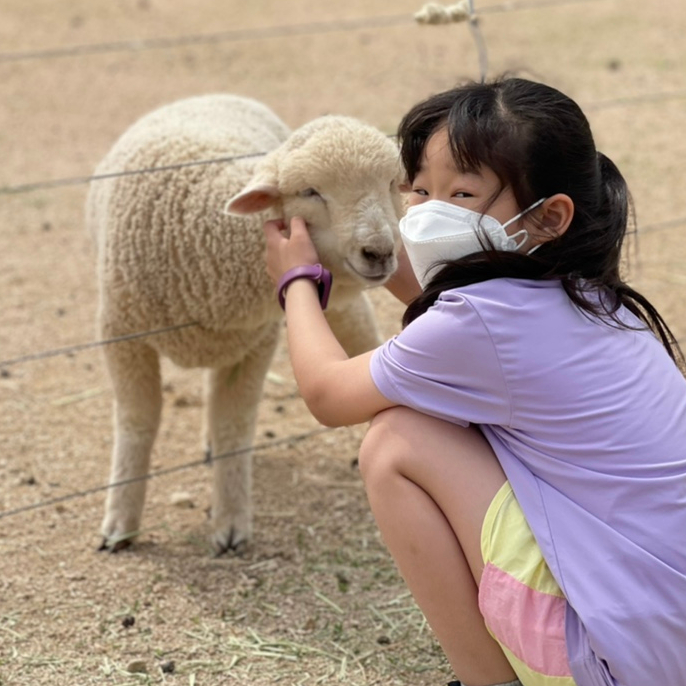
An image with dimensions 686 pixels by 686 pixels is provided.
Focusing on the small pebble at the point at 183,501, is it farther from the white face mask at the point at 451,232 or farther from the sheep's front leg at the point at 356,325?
the white face mask at the point at 451,232

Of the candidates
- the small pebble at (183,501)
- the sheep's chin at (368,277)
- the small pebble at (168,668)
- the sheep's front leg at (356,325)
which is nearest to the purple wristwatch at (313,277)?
the sheep's chin at (368,277)

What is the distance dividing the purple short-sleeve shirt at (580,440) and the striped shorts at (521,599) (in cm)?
3

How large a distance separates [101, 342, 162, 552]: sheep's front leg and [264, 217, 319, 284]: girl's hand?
2.96 feet

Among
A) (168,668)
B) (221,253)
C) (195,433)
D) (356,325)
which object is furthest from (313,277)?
(195,433)

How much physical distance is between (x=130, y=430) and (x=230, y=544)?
51cm

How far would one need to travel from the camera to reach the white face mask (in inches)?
80.5

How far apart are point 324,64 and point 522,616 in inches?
335

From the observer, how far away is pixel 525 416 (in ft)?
6.49

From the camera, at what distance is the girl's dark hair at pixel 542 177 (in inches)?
79.2

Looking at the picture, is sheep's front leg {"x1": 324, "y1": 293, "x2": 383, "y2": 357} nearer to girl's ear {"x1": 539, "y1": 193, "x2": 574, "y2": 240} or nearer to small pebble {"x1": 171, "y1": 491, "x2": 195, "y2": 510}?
small pebble {"x1": 171, "y1": 491, "x2": 195, "y2": 510}

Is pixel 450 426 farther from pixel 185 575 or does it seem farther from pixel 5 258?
pixel 5 258

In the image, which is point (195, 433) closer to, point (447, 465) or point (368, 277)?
point (368, 277)

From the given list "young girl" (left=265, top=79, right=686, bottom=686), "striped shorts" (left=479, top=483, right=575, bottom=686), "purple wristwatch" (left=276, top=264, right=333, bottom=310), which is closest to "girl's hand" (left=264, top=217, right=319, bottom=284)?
"purple wristwatch" (left=276, top=264, right=333, bottom=310)

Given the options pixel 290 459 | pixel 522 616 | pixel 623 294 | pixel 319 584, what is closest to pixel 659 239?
pixel 290 459
